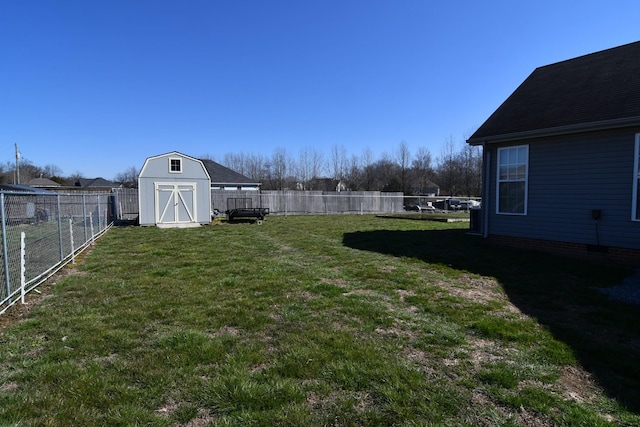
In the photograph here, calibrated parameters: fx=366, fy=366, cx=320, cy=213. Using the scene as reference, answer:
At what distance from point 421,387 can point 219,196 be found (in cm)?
2481

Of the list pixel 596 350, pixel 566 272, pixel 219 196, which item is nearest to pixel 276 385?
pixel 596 350

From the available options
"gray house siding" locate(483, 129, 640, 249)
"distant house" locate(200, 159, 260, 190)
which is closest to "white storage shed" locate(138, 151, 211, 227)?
"distant house" locate(200, 159, 260, 190)

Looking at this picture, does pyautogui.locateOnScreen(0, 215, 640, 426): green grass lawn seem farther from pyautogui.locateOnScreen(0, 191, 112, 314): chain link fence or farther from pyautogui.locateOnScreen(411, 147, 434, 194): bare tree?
pyautogui.locateOnScreen(411, 147, 434, 194): bare tree

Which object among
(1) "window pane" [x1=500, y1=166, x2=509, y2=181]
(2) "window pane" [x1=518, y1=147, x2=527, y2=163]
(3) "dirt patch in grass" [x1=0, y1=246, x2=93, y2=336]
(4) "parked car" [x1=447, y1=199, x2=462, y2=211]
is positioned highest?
(2) "window pane" [x1=518, y1=147, x2=527, y2=163]

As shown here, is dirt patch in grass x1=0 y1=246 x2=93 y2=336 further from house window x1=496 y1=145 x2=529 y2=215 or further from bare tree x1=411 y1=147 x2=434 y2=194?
bare tree x1=411 y1=147 x2=434 y2=194

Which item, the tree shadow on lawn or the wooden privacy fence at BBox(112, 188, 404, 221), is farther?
the wooden privacy fence at BBox(112, 188, 404, 221)

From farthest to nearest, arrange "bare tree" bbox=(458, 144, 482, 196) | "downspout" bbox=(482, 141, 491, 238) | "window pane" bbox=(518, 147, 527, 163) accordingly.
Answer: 1. "bare tree" bbox=(458, 144, 482, 196)
2. "downspout" bbox=(482, 141, 491, 238)
3. "window pane" bbox=(518, 147, 527, 163)

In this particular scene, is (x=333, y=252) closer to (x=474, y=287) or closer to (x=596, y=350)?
(x=474, y=287)

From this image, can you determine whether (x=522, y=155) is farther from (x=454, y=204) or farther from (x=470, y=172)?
(x=470, y=172)

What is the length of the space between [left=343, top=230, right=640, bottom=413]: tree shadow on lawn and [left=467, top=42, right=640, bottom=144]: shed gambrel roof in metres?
2.94

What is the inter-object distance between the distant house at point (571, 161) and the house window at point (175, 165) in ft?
45.6

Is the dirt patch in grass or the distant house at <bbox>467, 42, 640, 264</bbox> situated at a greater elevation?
the distant house at <bbox>467, 42, 640, 264</bbox>

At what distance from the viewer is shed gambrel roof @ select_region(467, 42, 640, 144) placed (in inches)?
303

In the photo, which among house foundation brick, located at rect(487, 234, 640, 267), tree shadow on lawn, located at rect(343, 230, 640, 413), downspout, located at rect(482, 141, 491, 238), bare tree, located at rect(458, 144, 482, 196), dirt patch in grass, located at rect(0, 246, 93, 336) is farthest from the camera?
bare tree, located at rect(458, 144, 482, 196)
